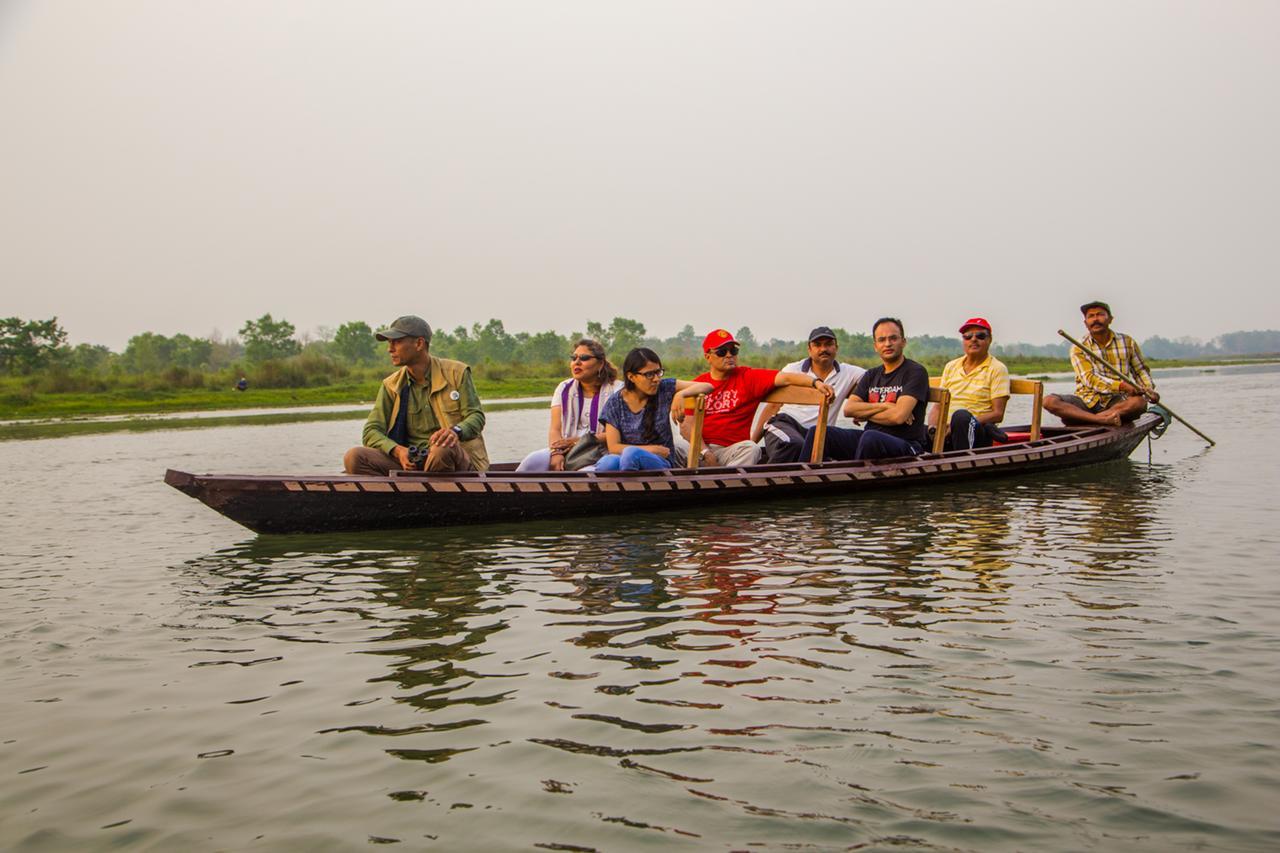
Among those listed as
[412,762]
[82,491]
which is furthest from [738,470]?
[82,491]

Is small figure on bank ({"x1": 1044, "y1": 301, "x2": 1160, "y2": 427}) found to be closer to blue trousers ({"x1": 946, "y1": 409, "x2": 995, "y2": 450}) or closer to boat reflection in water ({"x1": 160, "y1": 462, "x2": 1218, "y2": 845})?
blue trousers ({"x1": 946, "y1": 409, "x2": 995, "y2": 450})

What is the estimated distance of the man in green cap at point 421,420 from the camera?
7789mm

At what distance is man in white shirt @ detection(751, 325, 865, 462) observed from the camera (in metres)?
9.09

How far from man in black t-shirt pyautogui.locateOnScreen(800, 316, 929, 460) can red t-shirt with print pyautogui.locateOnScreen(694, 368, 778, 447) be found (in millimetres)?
755

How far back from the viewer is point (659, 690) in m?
3.90

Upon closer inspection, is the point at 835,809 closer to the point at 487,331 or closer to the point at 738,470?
the point at 738,470

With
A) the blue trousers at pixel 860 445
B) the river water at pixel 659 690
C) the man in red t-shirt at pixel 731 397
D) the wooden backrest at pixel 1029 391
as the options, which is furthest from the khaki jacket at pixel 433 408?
the wooden backrest at pixel 1029 391

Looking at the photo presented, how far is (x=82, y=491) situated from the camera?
12.0 m

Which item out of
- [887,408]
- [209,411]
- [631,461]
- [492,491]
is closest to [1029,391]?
[887,408]

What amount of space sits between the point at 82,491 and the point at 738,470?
8.38 metres

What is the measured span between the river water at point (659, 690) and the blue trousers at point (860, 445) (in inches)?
64.8

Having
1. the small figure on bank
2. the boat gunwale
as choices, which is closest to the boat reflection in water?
the boat gunwale

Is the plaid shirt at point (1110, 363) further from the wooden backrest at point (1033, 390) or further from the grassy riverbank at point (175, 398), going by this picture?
the grassy riverbank at point (175, 398)

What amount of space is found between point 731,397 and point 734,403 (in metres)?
0.07
